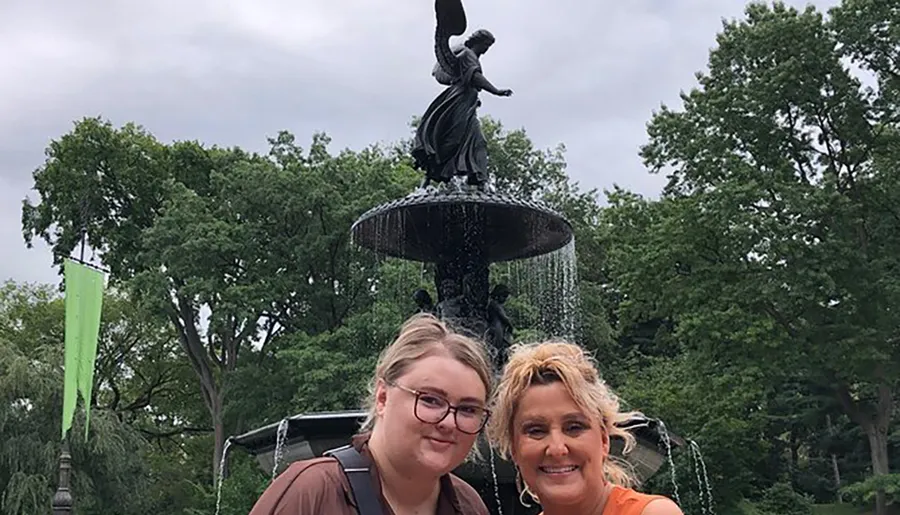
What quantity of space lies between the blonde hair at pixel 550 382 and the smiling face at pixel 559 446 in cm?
2

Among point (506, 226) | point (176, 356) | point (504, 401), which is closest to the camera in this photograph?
point (504, 401)

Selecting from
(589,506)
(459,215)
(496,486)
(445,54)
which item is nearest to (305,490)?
(589,506)

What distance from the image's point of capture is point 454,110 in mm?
9367

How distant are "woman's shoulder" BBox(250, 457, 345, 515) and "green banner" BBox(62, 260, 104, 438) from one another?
11.7 m

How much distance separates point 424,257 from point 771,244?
553 inches

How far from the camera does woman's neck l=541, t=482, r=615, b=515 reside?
2.41m

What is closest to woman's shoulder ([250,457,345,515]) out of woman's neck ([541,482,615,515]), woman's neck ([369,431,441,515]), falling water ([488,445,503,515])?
woman's neck ([369,431,441,515])

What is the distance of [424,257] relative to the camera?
1009cm

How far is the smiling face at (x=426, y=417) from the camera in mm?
2154

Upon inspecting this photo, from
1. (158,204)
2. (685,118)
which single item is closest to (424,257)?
(685,118)

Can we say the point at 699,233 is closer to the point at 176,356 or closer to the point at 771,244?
the point at 771,244

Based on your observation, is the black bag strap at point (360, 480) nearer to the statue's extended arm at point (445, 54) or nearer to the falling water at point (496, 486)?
the falling water at point (496, 486)

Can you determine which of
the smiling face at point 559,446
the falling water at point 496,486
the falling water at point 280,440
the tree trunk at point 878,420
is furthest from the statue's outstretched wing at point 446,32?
the tree trunk at point 878,420

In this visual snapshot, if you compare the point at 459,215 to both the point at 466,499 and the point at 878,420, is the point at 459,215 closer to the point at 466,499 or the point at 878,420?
the point at 466,499
